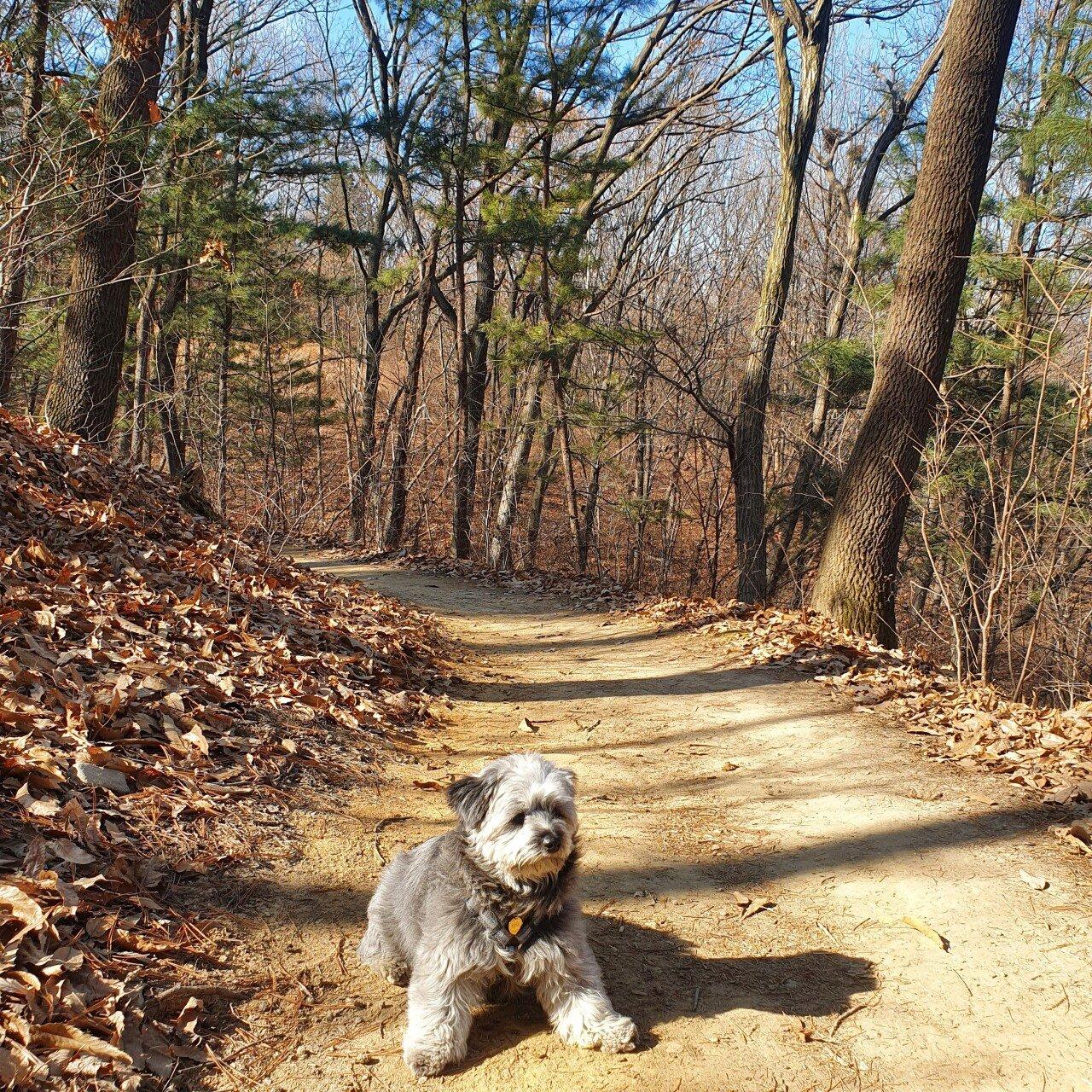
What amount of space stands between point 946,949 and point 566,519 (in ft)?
70.7

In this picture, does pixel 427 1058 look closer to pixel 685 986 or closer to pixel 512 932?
pixel 512 932

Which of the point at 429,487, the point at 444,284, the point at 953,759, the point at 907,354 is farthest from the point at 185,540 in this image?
the point at 444,284

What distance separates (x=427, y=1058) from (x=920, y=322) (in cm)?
745

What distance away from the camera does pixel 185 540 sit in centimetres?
756

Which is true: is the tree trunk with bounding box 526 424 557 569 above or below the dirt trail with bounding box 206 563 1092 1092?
above

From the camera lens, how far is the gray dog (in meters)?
2.92

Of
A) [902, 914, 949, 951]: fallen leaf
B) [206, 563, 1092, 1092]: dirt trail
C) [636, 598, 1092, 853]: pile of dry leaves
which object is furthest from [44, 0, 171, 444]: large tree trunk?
A: [902, 914, 949, 951]: fallen leaf

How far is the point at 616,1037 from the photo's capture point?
117 inches

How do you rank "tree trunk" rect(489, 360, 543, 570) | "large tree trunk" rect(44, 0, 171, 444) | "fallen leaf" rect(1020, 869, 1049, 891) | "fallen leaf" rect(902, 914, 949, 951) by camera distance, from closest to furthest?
"fallen leaf" rect(902, 914, 949, 951) < "fallen leaf" rect(1020, 869, 1049, 891) < "large tree trunk" rect(44, 0, 171, 444) < "tree trunk" rect(489, 360, 543, 570)

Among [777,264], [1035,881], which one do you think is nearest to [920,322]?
[777,264]

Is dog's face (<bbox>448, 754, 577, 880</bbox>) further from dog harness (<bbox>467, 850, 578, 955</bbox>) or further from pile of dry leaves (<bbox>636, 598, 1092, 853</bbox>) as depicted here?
pile of dry leaves (<bbox>636, 598, 1092, 853</bbox>)

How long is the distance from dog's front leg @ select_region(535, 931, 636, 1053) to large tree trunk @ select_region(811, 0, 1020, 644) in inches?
229

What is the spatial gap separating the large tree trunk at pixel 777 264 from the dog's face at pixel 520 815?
356 inches

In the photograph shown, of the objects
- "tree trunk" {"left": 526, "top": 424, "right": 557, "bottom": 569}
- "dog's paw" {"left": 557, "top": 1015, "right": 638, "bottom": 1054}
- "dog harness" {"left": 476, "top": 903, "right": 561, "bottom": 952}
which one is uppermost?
"tree trunk" {"left": 526, "top": 424, "right": 557, "bottom": 569}
